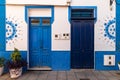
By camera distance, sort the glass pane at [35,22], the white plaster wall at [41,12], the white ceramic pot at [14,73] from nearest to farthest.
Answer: the white ceramic pot at [14,73] → the white plaster wall at [41,12] → the glass pane at [35,22]

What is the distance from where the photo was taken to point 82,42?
44.5ft

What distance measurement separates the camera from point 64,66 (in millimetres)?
13430

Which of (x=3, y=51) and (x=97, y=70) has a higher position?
(x=3, y=51)

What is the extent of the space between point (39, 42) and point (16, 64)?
7.05 ft

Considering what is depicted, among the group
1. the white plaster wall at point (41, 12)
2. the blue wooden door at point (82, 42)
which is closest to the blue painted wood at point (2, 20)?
the white plaster wall at point (41, 12)

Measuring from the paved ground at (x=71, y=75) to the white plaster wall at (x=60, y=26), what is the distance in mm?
1302

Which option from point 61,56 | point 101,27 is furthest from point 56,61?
point 101,27

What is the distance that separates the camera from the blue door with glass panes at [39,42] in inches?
535

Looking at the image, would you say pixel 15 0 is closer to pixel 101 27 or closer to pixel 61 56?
pixel 61 56

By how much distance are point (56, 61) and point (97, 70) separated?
7.12 ft

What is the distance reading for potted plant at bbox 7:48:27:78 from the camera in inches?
469

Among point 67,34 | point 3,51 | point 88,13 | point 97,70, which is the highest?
point 88,13

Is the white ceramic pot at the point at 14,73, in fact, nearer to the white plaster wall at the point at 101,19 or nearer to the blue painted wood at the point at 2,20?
the blue painted wood at the point at 2,20

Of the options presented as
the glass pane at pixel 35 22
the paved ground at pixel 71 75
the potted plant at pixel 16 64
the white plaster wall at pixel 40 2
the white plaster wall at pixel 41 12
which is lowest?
the paved ground at pixel 71 75
